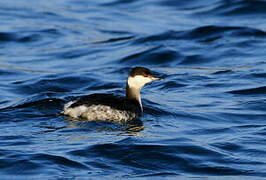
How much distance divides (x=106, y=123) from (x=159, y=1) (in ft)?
39.8

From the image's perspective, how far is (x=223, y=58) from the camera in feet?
54.6

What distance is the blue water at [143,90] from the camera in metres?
9.38

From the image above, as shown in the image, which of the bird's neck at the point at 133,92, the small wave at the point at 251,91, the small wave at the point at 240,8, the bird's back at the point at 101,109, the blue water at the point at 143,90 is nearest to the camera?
the blue water at the point at 143,90

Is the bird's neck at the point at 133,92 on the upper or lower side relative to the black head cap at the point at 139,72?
lower

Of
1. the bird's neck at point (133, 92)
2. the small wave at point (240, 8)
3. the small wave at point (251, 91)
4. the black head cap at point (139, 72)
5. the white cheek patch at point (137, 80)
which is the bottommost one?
the small wave at point (251, 91)

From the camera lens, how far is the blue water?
30.8ft

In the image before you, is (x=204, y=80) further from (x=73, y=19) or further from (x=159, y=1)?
(x=159, y=1)

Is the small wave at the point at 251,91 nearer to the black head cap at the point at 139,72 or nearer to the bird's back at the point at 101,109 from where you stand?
the black head cap at the point at 139,72

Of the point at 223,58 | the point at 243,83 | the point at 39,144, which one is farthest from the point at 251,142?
the point at 223,58

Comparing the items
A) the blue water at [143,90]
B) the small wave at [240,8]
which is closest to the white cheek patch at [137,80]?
the blue water at [143,90]

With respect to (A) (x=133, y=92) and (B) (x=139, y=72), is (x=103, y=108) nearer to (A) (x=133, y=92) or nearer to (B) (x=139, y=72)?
(A) (x=133, y=92)

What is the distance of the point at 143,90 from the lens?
46.7 ft

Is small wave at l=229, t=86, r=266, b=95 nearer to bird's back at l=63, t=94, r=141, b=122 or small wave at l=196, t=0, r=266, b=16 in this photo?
bird's back at l=63, t=94, r=141, b=122

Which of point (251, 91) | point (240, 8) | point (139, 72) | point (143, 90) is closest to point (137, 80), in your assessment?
point (139, 72)
